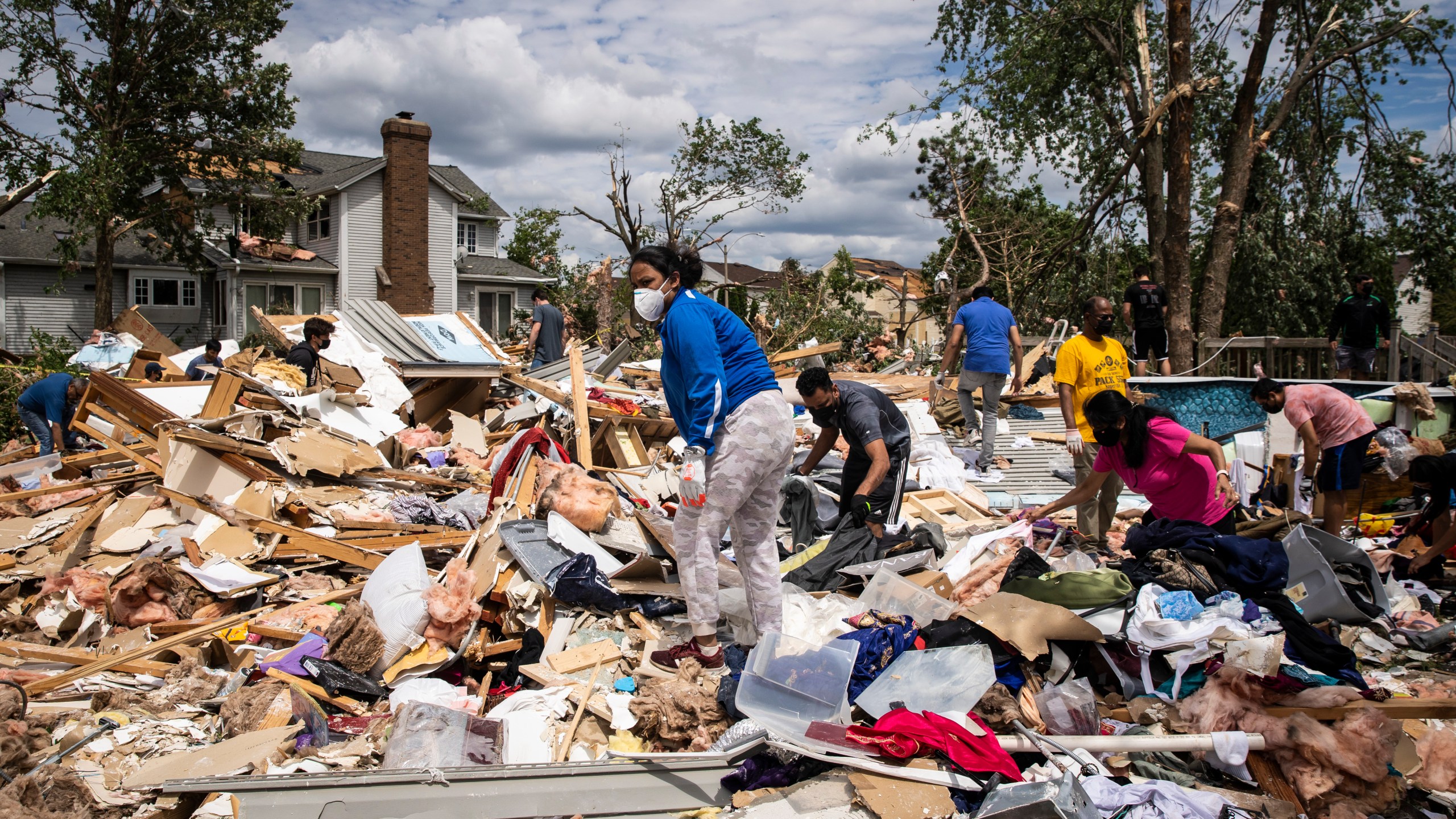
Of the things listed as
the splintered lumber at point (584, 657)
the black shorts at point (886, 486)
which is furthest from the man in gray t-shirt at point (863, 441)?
the splintered lumber at point (584, 657)

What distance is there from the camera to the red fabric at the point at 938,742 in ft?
9.02

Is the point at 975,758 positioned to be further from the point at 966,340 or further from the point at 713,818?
the point at 966,340

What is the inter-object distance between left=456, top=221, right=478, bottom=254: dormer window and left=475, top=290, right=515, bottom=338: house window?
172cm

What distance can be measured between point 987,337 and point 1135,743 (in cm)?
470

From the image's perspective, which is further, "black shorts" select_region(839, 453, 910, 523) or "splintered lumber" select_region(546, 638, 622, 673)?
"black shorts" select_region(839, 453, 910, 523)

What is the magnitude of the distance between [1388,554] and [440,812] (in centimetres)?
544

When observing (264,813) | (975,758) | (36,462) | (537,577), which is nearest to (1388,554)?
(975,758)

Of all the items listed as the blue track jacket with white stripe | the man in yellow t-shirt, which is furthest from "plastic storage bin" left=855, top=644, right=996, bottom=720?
the man in yellow t-shirt

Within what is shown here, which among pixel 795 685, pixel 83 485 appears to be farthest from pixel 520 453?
pixel 83 485

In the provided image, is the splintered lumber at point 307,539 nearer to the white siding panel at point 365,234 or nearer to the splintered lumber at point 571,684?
the splintered lumber at point 571,684

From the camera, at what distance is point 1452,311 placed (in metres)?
26.6

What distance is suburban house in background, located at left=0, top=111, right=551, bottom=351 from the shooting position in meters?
22.6

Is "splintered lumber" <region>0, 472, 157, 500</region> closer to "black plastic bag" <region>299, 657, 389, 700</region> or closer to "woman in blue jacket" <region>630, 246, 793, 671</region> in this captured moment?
"black plastic bag" <region>299, 657, 389, 700</region>

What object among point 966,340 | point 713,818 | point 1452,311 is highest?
point 1452,311
